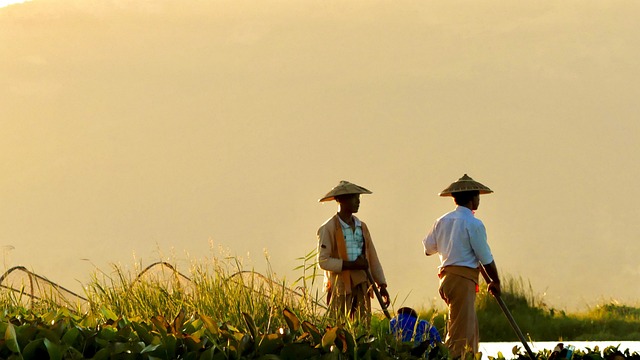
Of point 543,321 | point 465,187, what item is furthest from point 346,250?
point 543,321

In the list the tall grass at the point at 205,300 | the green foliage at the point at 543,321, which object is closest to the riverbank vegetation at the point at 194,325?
the tall grass at the point at 205,300

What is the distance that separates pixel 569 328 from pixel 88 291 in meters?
10.8

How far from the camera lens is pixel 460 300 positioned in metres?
9.34

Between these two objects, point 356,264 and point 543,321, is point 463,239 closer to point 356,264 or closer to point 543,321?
point 356,264

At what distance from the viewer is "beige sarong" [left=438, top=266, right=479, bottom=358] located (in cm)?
932

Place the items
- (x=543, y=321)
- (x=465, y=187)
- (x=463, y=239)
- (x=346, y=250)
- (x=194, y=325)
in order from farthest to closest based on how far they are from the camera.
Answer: (x=543, y=321) → (x=346, y=250) → (x=465, y=187) → (x=463, y=239) → (x=194, y=325)

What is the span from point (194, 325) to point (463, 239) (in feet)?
13.9

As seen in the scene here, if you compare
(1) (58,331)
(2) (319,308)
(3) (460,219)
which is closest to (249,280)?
(2) (319,308)

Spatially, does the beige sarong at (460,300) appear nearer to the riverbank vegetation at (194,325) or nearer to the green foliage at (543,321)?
the riverbank vegetation at (194,325)

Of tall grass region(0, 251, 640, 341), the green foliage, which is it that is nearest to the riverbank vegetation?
tall grass region(0, 251, 640, 341)

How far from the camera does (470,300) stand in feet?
30.7

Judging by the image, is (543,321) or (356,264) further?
(543,321)

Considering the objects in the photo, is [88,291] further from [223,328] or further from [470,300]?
[470,300]

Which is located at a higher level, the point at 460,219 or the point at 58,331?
the point at 460,219
